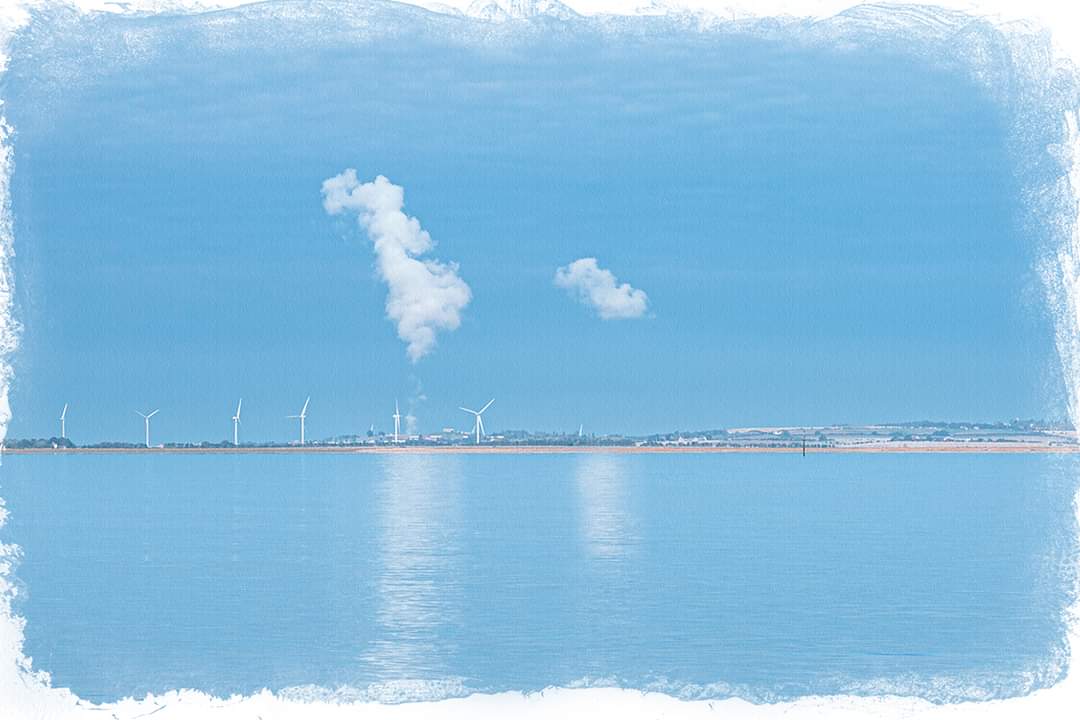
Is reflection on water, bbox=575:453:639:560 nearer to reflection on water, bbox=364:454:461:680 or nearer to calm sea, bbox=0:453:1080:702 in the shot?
calm sea, bbox=0:453:1080:702

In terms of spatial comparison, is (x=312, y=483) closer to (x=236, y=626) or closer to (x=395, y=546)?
(x=395, y=546)

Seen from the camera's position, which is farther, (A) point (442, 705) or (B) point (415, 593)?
(B) point (415, 593)

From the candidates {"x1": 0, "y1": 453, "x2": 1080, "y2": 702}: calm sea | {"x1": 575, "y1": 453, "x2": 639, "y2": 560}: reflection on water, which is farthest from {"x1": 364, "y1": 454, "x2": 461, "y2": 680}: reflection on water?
{"x1": 575, "y1": 453, "x2": 639, "y2": 560}: reflection on water

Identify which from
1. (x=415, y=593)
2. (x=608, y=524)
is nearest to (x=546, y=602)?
(x=415, y=593)

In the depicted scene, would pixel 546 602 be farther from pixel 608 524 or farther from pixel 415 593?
pixel 608 524

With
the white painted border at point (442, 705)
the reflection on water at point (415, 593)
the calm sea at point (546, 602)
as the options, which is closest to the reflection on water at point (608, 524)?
the calm sea at point (546, 602)

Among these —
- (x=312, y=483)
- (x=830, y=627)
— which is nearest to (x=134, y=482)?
(x=312, y=483)
